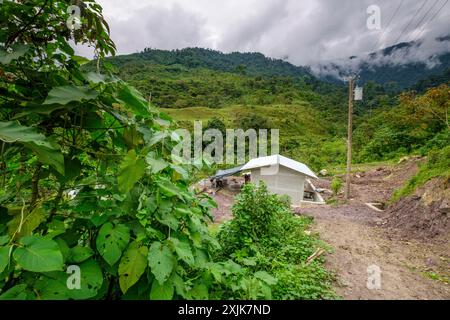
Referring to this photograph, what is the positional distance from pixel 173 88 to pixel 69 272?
6828cm

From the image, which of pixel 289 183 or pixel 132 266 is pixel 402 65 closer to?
pixel 289 183

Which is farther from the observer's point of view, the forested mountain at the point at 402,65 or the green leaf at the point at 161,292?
the forested mountain at the point at 402,65

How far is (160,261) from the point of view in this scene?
1.08m

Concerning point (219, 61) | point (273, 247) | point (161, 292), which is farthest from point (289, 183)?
point (219, 61)

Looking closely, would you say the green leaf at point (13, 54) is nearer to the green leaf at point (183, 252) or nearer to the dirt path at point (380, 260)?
the green leaf at point (183, 252)

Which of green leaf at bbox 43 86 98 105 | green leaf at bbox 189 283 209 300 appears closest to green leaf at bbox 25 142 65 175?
green leaf at bbox 43 86 98 105

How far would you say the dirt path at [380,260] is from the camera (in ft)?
14.4

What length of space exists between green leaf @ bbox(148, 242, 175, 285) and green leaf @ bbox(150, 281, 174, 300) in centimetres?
7

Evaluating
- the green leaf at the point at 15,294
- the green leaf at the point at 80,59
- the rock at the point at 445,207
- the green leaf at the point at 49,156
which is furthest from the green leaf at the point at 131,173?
the rock at the point at 445,207

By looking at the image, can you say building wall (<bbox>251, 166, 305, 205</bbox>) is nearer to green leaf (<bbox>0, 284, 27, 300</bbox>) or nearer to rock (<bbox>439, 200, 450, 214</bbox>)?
rock (<bbox>439, 200, 450, 214</bbox>)

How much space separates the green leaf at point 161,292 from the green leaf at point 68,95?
764 mm

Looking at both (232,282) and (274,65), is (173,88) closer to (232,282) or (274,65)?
(232,282)

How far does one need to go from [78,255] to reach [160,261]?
32 centimetres

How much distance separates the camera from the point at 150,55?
113500mm
